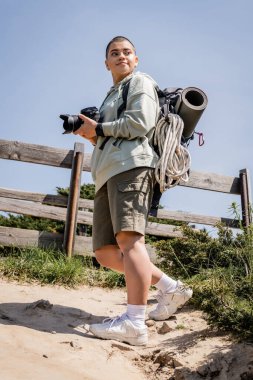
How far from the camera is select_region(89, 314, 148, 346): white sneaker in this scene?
2.80m

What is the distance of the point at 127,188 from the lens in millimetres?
2871

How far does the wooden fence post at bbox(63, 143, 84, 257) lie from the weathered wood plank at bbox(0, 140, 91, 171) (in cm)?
11

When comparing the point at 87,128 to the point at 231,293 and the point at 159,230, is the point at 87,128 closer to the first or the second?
the point at 231,293

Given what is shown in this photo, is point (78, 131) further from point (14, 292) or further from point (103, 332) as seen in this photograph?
point (14, 292)

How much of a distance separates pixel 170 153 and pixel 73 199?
2.89m

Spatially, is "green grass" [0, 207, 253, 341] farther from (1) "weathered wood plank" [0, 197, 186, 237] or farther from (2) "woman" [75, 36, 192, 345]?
(1) "weathered wood plank" [0, 197, 186, 237]

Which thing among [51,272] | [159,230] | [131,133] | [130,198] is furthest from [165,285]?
[159,230]

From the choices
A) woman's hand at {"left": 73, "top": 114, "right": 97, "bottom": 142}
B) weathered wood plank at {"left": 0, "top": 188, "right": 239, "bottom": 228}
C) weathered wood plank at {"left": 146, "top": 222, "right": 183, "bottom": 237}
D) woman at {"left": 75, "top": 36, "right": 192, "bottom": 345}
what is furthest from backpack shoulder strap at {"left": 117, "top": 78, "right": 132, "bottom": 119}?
weathered wood plank at {"left": 146, "top": 222, "right": 183, "bottom": 237}

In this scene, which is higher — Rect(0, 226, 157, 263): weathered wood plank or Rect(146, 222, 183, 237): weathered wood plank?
Rect(146, 222, 183, 237): weathered wood plank

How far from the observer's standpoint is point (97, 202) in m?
3.21

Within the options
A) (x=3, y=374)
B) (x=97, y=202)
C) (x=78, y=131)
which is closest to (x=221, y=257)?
(x=97, y=202)

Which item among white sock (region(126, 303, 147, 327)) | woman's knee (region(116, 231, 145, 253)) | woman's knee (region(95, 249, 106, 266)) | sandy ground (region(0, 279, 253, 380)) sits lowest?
sandy ground (region(0, 279, 253, 380))

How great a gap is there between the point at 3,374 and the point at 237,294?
60.5 inches

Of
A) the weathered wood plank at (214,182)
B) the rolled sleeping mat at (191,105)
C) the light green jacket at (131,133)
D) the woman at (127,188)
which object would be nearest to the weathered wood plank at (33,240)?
the weathered wood plank at (214,182)
